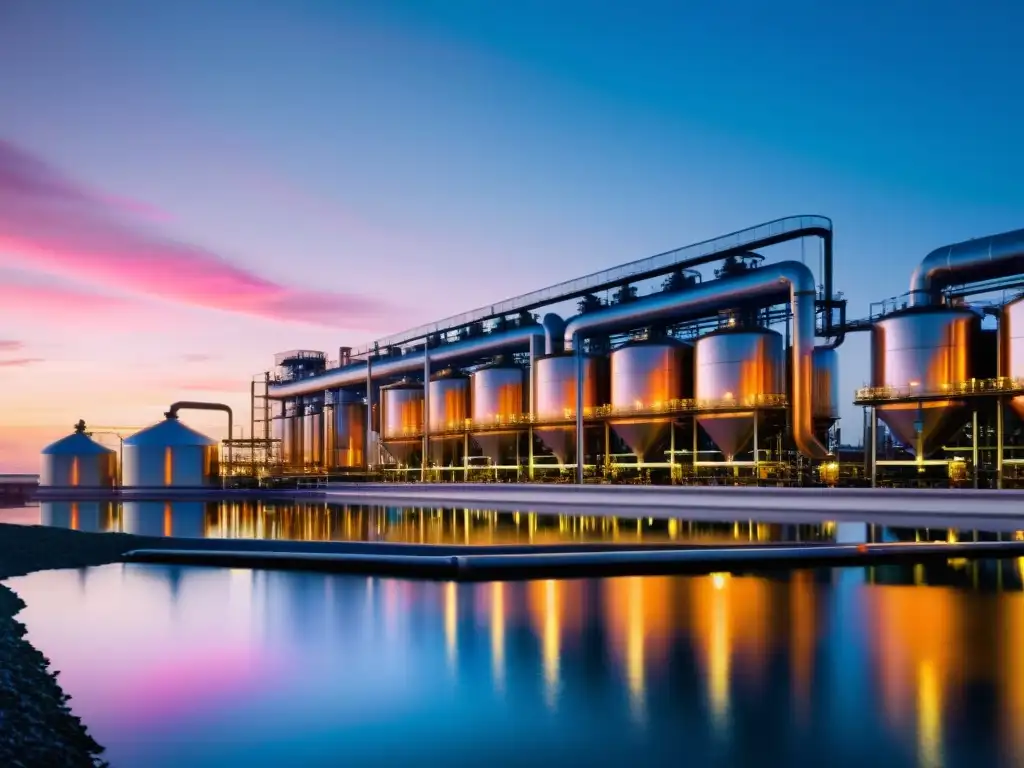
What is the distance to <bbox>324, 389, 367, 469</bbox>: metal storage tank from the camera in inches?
3059

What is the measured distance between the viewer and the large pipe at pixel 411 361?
186 feet

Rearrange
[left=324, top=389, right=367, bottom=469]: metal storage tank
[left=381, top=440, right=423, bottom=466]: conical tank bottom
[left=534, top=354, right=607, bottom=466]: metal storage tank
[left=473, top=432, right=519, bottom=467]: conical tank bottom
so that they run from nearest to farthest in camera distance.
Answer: [left=534, top=354, right=607, bottom=466]: metal storage tank → [left=473, top=432, right=519, bottom=467]: conical tank bottom → [left=381, top=440, right=423, bottom=466]: conical tank bottom → [left=324, top=389, right=367, bottom=469]: metal storage tank

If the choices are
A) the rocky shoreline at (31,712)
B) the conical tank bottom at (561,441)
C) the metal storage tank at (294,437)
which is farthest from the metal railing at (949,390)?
the metal storage tank at (294,437)

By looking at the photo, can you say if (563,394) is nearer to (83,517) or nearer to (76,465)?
(83,517)

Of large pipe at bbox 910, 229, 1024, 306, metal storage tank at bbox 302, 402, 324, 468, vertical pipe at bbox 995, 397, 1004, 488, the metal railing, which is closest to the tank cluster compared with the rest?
metal storage tank at bbox 302, 402, 324, 468

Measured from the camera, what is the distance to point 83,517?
37.7 m

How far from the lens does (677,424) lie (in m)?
45.9

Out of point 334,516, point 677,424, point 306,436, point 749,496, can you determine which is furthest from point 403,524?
point 306,436

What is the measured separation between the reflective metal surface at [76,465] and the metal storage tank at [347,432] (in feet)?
64.3

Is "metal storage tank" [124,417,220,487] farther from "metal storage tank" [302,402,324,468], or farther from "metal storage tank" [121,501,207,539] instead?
"metal storage tank" [302,402,324,468]

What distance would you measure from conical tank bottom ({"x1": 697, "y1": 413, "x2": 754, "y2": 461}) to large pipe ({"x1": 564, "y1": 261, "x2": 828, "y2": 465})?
9.30 ft

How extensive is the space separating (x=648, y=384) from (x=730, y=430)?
18.5ft

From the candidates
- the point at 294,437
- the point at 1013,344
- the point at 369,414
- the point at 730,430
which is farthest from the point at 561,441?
the point at 294,437

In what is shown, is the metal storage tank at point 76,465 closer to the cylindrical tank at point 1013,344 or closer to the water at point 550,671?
the water at point 550,671
